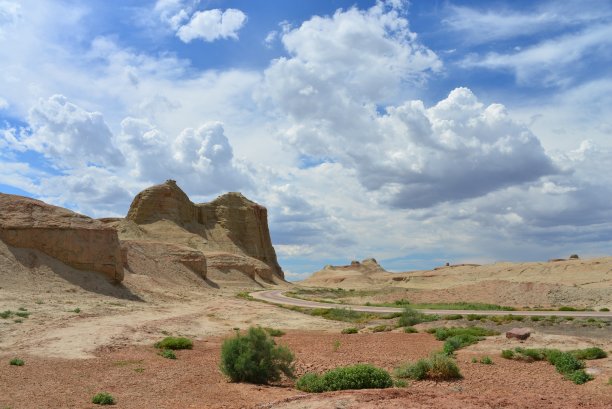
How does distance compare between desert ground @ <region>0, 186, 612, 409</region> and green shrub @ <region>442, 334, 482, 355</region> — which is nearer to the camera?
desert ground @ <region>0, 186, 612, 409</region>

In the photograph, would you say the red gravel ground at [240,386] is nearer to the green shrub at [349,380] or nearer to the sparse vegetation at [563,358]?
the sparse vegetation at [563,358]

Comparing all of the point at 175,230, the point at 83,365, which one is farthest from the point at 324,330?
the point at 175,230

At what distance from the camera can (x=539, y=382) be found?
1449cm

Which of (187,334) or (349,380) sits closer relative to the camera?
(349,380)

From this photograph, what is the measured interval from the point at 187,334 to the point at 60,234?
69.5ft

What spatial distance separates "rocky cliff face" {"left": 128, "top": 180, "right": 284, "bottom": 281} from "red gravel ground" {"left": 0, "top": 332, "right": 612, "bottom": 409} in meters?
65.4

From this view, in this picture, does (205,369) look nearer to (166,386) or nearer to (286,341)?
(166,386)

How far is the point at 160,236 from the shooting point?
291 feet

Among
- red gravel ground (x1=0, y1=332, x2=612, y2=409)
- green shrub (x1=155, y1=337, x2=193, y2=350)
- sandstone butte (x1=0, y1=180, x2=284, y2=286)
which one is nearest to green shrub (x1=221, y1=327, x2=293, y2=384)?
red gravel ground (x1=0, y1=332, x2=612, y2=409)

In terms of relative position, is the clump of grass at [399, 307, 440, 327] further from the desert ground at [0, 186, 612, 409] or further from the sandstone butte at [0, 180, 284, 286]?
the sandstone butte at [0, 180, 284, 286]

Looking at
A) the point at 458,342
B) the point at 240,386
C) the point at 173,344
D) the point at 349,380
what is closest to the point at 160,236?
the point at 173,344

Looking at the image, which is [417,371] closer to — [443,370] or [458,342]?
[443,370]

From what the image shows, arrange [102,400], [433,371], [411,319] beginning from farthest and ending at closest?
[411,319]
[433,371]
[102,400]

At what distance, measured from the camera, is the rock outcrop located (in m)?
39.6
